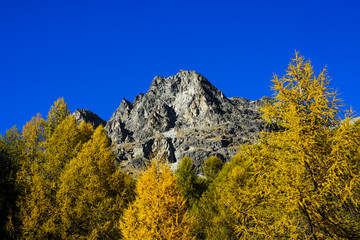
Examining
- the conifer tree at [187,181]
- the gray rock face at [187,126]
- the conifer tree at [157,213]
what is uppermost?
the gray rock face at [187,126]

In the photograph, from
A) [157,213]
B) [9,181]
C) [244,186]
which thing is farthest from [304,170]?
[9,181]

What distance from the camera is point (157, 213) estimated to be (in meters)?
8.56

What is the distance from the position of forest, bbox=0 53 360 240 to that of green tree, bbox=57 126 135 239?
0.17 feet

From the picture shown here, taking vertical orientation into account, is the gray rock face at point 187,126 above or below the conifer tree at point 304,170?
above

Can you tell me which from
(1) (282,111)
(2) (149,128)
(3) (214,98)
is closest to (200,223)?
(1) (282,111)

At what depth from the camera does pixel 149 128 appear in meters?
175

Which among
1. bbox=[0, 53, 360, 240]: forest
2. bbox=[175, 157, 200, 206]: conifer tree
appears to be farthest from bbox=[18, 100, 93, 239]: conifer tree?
bbox=[175, 157, 200, 206]: conifer tree

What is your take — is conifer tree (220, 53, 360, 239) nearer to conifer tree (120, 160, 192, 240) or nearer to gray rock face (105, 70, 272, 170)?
conifer tree (120, 160, 192, 240)

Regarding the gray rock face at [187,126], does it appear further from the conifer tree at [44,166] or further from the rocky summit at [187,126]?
the conifer tree at [44,166]

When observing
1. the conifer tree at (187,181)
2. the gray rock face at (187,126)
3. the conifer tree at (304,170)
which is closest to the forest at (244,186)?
the conifer tree at (304,170)

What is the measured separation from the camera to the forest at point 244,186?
17.0ft

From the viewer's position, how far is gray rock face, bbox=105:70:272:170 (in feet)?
454

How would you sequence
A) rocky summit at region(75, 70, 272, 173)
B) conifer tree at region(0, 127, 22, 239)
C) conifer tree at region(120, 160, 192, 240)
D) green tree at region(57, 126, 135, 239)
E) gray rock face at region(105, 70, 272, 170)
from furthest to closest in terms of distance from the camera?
gray rock face at region(105, 70, 272, 170)
rocky summit at region(75, 70, 272, 173)
conifer tree at region(0, 127, 22, 239)
green tree at region(57, 126, 135, 239)
conifer tree at region(120, 160, 192, 240)

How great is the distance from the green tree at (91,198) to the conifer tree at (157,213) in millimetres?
2753
